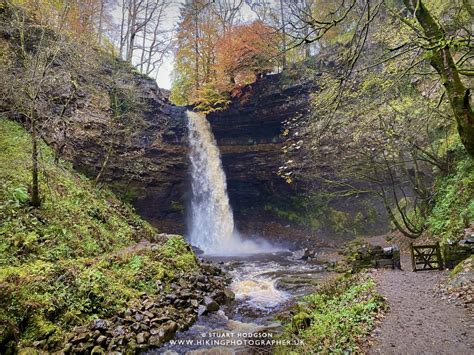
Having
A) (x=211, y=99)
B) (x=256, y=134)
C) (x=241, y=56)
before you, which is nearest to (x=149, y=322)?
(x=211, y=99)

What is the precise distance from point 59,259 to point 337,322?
6.69 m

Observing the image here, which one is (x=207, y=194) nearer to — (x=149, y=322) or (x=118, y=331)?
(x=149, y=322)

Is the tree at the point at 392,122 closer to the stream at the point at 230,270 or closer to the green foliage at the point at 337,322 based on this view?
the green foliage at the point at 337,322

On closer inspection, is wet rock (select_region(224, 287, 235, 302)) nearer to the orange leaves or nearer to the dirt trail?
the dirt trail

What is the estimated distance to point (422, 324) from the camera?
16.3 ft

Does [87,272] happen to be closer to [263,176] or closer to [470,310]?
[470,310]

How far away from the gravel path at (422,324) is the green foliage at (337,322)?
0.24m

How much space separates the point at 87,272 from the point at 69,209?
143 inches

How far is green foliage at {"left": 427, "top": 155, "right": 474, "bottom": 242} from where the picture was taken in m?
9.56

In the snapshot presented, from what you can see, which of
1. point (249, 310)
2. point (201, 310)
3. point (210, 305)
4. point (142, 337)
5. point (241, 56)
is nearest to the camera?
point (142, 337)

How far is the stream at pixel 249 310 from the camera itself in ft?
21.6

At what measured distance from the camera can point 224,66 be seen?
2100 cm

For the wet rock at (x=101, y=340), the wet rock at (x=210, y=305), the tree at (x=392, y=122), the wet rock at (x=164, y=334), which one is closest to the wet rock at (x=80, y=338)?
the wet rock at (x=101, y=340)

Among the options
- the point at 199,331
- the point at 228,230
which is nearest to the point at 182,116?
the point at 228,230
